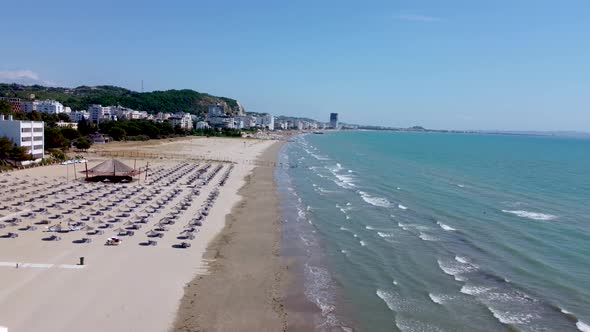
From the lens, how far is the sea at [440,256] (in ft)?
72.1

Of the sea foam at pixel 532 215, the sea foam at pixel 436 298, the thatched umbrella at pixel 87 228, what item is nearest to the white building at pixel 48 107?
the thatched umbrella at pixel 87 228

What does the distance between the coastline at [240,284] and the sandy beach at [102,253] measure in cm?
26

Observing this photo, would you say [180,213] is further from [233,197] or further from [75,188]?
[75,188]

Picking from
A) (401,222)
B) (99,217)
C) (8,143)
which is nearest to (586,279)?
(401,222)

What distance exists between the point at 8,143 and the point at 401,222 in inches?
1814

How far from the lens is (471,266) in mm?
29078

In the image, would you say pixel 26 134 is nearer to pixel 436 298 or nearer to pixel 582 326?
pixel 436 298

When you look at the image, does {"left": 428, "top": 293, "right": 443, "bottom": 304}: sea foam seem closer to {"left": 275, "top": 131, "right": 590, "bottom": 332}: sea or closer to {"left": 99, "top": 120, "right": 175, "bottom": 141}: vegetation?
{"left": 275, "top": 131, "right": 590, "bottom": 332}: sea

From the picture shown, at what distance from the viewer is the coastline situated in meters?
20.4

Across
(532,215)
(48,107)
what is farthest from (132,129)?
(532,215)

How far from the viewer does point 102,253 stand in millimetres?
27844

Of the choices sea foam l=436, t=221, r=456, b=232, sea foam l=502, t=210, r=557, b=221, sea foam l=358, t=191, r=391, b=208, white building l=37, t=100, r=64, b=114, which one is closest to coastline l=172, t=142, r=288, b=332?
sea foam l=358, t=191, r=391, b=208

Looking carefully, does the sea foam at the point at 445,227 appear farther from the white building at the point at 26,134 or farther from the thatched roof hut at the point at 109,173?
the white building at the point at 26,134

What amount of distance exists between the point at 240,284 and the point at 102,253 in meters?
8.39
